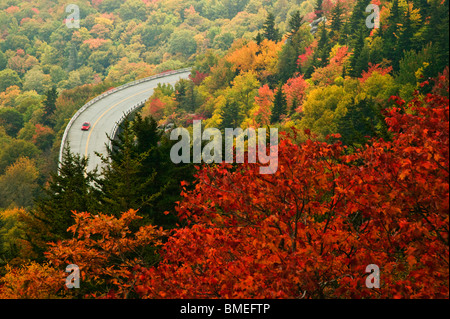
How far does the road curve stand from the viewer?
210 ft

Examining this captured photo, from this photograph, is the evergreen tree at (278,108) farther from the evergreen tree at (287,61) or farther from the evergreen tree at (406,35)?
the evergreen tree at (406,35)

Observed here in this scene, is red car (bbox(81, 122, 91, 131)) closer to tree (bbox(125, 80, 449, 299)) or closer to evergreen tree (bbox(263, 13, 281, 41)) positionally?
evergreen tree (bbox(263, 13, 281, 41))

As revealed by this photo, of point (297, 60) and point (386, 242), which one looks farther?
point (297, 60)

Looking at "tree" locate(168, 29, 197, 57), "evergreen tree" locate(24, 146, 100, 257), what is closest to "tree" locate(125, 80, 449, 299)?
"evergreen tree" locate(24, 146, 100, 257)

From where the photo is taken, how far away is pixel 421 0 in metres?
57.3

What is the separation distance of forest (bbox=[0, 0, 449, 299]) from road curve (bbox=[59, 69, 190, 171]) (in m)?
3.06

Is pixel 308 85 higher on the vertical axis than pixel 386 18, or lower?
lower

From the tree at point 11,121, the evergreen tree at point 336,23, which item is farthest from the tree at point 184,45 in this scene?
the evergreen tree at point 336,23

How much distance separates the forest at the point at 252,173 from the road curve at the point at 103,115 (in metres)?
3.06
